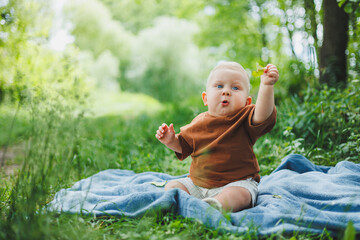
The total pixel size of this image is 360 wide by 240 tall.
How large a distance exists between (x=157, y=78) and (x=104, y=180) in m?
9.46

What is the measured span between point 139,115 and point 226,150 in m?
4.28

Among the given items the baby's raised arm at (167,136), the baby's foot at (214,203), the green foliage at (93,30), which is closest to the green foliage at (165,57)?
the green foliage at (93,30)

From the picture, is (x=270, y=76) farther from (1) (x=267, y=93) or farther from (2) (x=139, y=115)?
(2) (x=139, y=115)

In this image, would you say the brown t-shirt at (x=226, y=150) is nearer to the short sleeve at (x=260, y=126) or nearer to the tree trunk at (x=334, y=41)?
the short sleeve at (x=260, y=126)

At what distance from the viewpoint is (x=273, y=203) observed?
171 cm

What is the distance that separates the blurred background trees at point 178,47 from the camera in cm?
380

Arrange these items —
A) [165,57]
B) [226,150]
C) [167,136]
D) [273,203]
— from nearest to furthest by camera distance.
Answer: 1. [273,203]
2. [226,150]
3. [167,136]
4. [165,57]

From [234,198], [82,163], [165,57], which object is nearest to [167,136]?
[234,198]

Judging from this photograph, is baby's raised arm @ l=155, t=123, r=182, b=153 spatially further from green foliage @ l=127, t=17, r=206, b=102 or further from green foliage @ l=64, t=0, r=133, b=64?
green foliage @ l=64, t=0, r=133, b=64

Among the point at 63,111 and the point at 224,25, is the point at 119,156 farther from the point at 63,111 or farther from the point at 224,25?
the point at 224,25

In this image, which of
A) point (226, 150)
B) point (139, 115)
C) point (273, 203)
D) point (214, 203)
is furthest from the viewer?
point (139, 115)

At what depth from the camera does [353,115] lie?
2686 mm

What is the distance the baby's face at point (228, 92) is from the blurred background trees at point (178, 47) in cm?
101

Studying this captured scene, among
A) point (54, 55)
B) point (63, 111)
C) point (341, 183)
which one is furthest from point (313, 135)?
point (54, 55)
